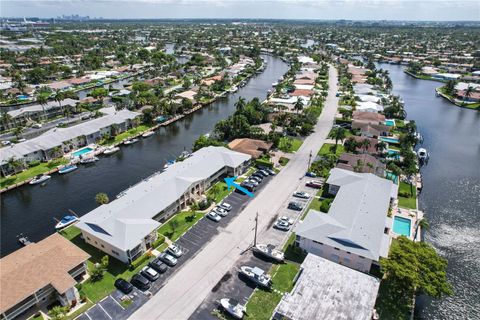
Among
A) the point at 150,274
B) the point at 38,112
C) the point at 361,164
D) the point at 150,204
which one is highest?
the point at 361,164

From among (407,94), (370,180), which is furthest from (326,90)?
(370,180)

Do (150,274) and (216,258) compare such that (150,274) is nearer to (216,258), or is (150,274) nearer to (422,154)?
(216,258)

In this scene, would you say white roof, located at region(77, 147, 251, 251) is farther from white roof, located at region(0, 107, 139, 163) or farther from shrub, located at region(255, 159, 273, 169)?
white roof, located at region(0, 107, 139, 163)

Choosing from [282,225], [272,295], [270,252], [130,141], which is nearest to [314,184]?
[282,225]

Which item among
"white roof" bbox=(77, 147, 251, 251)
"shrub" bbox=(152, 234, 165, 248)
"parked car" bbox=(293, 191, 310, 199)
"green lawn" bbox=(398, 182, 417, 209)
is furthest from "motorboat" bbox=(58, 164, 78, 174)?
"green lawn" bbox=(398, 182, 417, 209)

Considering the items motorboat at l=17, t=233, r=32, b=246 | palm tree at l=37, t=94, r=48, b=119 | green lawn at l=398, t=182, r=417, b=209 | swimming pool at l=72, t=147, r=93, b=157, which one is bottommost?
motorboat at l=17, t=233, r=32, b=246

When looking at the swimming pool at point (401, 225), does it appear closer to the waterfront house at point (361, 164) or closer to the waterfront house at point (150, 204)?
the waterfront house at point (361, 164)
